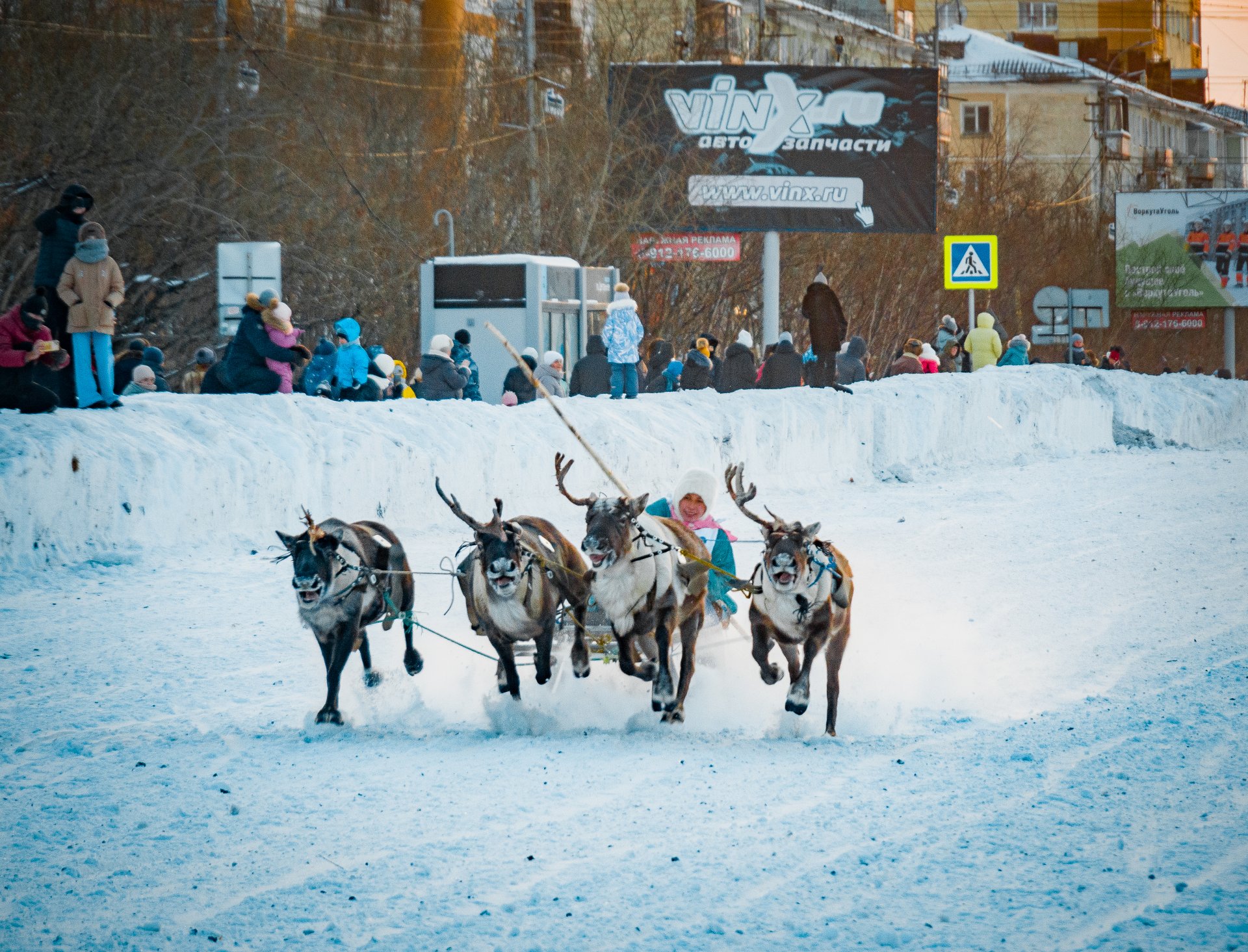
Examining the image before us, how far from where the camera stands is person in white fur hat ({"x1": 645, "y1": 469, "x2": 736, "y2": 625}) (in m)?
9.03

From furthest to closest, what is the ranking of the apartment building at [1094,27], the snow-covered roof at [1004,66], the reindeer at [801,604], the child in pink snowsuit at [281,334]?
the apartment building at [1094,27]
the snow-covered roof at [1004,66]
the child in pink snowsuit at [281,334]
the reindeer at [801,604]

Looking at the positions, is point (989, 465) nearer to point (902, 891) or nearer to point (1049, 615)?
point (1049, 615)

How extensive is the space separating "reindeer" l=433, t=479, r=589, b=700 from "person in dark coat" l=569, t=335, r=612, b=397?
1265cm

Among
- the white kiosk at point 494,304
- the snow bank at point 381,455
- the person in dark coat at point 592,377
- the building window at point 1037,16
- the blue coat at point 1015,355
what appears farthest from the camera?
the building window at point 1037,16

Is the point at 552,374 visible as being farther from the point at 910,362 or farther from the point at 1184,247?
the point at 1184,247

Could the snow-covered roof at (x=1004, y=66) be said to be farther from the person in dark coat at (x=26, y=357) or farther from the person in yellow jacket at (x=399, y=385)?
the person in dark coat at (x=26, y=357)

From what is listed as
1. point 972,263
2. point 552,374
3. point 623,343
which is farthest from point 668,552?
point 972,263

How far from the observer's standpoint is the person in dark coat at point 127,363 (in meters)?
16.2

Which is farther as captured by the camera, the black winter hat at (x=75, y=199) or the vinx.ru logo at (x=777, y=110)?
the vinx.ru logo at (x=777, y=110)

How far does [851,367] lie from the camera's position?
2694 cm

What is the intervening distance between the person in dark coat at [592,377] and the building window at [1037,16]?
79.3 m

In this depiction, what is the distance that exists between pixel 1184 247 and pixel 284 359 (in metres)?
47.8

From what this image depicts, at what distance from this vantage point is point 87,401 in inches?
546

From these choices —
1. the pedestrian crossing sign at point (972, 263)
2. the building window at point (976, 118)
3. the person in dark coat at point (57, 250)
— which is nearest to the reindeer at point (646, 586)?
the person in dark coat at point (57, 250)
